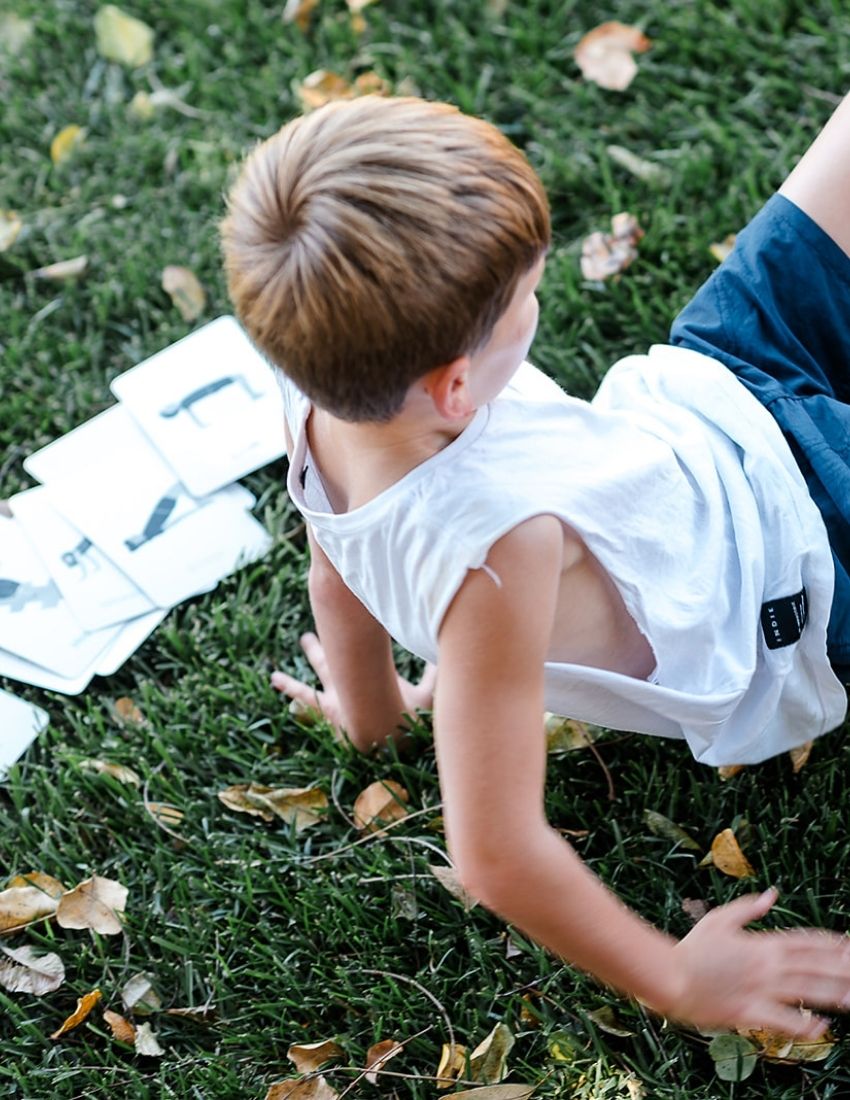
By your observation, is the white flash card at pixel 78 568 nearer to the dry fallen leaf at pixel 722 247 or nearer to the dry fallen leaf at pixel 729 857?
the dry fallen leaf at pixel 729 857

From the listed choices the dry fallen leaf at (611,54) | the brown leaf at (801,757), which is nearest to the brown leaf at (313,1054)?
the brown leaf at (801,757)

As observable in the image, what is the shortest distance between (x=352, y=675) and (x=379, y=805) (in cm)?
21

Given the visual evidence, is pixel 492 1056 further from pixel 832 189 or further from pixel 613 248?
pixel 613 248

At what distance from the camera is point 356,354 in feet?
3.43

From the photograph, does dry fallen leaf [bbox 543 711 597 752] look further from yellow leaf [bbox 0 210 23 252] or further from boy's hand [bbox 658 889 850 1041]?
yellow leaf [bbox 0 210 23 252]

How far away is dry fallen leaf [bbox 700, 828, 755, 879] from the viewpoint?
1667mm

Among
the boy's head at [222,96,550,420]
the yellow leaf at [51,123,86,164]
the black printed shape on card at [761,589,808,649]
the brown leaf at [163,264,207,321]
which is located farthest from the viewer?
the yellow leaf at [51,123,86,164]

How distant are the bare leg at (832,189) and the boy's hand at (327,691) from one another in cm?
80

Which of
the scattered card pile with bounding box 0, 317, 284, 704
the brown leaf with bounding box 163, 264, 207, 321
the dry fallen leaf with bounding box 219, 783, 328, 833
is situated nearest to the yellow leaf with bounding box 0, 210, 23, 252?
the brown leaf with bounding box 163, 264, 207, 321

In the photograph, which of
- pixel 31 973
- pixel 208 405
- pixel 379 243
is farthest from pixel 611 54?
pixel 31 973

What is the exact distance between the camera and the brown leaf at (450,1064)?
5.11 ft

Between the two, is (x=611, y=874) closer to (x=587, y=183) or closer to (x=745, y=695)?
(x=745, y=695)

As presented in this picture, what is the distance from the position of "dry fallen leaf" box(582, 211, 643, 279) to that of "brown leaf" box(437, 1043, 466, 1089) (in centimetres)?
137

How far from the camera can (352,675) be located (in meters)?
1.76
